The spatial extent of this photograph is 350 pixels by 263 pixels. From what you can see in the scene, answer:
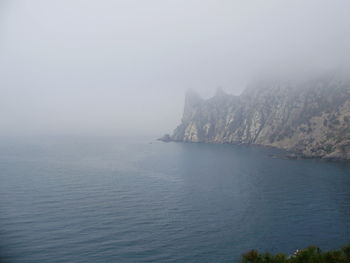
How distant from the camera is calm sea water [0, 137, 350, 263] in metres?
52.9

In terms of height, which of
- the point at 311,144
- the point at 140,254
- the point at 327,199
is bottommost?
the point at 140,254

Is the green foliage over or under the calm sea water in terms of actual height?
over

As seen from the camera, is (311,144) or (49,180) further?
(311,144)

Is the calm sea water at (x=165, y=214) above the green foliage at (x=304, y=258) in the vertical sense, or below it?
below

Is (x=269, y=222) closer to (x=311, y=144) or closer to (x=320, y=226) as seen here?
(x=320, y=226)

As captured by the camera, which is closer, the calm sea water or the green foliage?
the green foliage

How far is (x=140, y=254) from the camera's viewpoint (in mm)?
51156

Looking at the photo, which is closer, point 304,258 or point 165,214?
point 304,258

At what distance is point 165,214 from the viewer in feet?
236

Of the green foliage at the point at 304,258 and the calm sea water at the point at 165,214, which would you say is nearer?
the green foliage at the point at 304,258

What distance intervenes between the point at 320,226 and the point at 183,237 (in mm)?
29867

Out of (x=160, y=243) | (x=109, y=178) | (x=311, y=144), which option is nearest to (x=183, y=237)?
(x=160, y=243)

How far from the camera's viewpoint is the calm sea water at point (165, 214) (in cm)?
5288

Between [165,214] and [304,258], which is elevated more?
[304,258]
